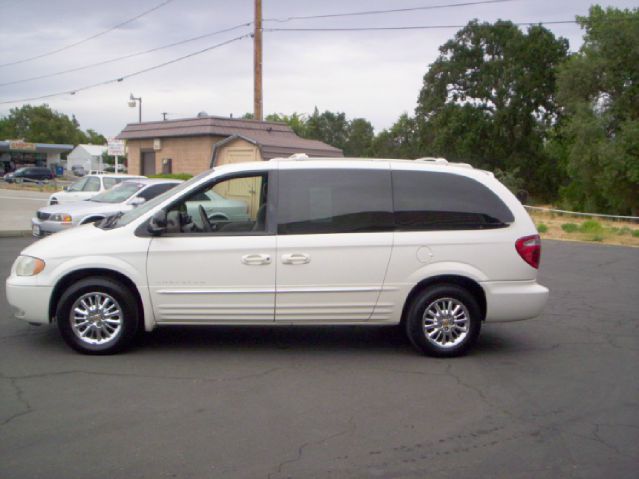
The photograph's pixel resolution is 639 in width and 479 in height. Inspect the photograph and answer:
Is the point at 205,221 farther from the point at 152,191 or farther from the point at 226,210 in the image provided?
the point at 152,191

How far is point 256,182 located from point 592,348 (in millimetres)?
3972

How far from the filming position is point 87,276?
678 centimetres

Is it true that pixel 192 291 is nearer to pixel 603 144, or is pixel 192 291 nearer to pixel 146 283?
pixel 146 283

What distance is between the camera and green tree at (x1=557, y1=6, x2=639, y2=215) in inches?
1505

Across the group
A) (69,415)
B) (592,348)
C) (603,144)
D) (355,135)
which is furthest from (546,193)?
(69,415)

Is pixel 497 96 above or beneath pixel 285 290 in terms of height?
above

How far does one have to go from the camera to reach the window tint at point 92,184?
20.7m

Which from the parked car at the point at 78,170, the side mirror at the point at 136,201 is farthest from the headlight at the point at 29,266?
the parked car at the point at 78,170

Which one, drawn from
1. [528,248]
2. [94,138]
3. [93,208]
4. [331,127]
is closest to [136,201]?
Answer: [93,208]

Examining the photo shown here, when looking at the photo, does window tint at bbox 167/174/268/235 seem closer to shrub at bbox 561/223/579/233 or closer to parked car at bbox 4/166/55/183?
shrub at bbox 561/223/579/233

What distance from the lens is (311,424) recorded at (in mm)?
5074

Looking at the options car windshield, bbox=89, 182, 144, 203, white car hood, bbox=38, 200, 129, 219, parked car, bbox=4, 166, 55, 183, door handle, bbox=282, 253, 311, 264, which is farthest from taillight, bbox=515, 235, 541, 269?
parked car, bbox=4, 166, 55, 183

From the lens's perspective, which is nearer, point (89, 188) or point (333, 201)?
point (333, 201)

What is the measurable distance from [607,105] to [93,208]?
114 ft
